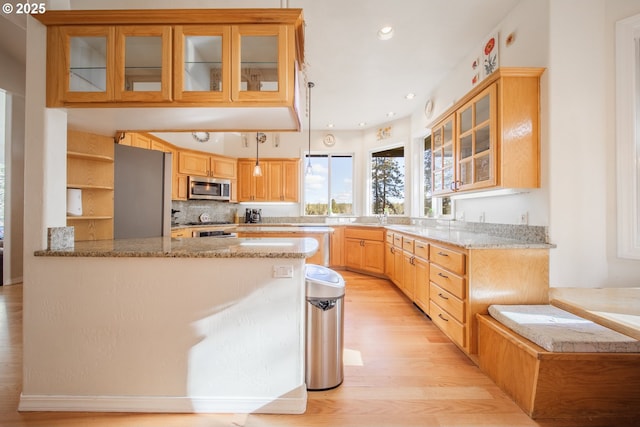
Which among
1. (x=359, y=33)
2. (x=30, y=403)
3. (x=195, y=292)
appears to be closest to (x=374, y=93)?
(x=359, y=33)

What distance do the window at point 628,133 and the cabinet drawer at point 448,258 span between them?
3.88ft

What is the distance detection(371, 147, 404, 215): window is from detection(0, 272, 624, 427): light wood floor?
3235 millimetres

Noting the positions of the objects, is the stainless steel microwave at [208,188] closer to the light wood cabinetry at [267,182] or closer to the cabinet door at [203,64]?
the light wood cabinetry at [267,182]

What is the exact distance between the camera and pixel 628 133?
2.16 meters

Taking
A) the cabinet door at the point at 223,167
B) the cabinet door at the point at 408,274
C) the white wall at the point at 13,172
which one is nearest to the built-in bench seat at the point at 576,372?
the cabinet door at the point at 408,274

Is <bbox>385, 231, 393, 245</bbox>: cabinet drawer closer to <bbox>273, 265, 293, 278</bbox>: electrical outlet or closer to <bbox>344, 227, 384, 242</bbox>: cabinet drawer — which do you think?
<bbox>344, 227, 384, 242</bbox>: cabinet drawer

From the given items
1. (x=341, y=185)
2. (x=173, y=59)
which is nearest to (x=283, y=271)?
(x=173, y=59)

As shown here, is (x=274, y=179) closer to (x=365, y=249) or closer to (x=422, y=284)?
(x=365, y=249)

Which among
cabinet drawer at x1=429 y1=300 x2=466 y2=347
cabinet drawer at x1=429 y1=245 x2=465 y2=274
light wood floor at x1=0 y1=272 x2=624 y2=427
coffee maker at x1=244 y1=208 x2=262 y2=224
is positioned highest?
coffee maker at x1=244 y1=208 x2=262 y2=224

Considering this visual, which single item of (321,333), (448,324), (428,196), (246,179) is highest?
(246,179)

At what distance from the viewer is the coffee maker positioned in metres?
6.11

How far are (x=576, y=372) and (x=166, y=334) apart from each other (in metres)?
2.30

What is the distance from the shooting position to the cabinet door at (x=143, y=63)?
1680 millimetres

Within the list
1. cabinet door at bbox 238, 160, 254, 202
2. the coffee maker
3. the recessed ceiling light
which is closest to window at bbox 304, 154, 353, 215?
the coffee maker
